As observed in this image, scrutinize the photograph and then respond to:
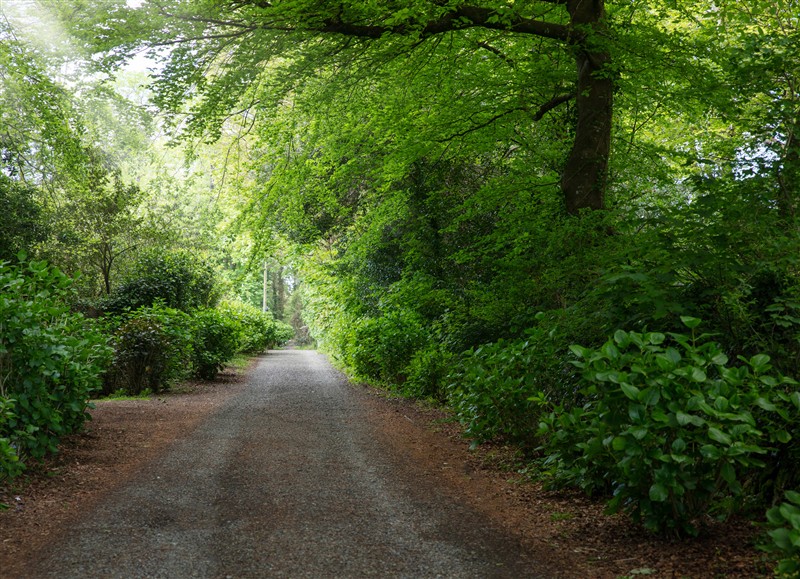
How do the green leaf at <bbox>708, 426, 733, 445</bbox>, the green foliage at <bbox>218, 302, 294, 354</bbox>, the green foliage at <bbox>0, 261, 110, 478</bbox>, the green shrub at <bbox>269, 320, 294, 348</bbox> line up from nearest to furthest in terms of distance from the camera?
the green leaf at <bbox>708, 426, 733, 445</bbox>
the green foliage at <bbox>0, 261, 110, 478</bbox>
the green foliage at <bbox>218, 302, 294, 354</bbox>
the green shrub at <bbox>269, 320, 294, 348</bbox>

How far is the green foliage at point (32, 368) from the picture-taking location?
557 cm

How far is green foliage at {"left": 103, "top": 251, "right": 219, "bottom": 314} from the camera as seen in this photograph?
17.2m

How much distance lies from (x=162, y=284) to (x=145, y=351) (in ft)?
16.8

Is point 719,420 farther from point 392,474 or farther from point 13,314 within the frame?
point 13,314

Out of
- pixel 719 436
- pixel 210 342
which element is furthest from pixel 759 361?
pixel 210 342

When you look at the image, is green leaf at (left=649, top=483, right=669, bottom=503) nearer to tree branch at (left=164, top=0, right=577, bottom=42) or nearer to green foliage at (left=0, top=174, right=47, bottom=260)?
tree branch at (left=164, top=0, right=577, bottom=42)

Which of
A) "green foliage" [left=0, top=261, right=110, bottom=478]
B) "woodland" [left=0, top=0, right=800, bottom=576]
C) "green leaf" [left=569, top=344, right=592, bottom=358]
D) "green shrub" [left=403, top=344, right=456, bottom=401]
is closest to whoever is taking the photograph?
"green leaf" [left=569, top=344, right=592, bottom=358]

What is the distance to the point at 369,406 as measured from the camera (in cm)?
1246

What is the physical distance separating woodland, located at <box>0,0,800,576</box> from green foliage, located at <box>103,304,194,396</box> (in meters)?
0.06

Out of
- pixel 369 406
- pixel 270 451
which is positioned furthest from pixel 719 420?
pixel 369 406

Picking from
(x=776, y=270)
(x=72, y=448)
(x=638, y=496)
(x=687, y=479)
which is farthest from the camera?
(x=72, y=448)

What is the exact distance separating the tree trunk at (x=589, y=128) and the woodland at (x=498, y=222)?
37 mm

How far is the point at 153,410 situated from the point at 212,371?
20.0 ft

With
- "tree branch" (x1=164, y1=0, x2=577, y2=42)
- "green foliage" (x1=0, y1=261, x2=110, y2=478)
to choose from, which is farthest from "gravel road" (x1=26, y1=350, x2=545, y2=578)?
"tree branch" (x1=164, y1=0, x2=577, y2=42)
